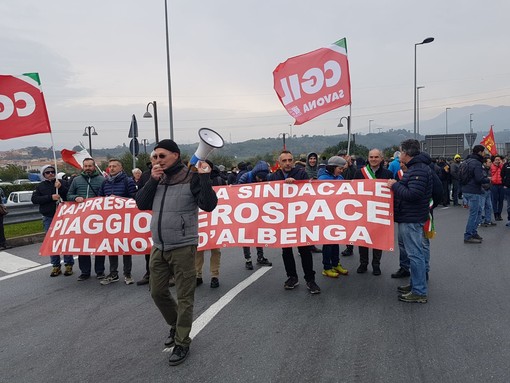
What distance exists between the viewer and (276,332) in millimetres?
4254

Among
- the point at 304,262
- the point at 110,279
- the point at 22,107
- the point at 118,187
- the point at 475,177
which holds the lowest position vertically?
the point at 110,279

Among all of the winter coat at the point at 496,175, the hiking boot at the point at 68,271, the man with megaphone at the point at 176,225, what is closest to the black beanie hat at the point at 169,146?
the man with megaphone at the point at 176,225

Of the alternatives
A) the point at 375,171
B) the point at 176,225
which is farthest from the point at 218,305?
the point at 375,171

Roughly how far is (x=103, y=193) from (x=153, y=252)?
3.33 m

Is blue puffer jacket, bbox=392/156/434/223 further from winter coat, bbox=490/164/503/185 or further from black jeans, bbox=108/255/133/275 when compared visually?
winter coat, bbox=490/164/503/185

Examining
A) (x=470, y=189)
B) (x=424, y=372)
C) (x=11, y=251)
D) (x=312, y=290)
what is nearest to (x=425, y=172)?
(x=312, y=290)

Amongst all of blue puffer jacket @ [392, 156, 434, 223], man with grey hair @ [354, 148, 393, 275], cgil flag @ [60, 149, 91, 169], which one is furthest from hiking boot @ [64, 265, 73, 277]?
blue puffer jacket @ [392, 156, 434, 223]

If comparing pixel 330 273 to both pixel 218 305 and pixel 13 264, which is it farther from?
pixel 13 264

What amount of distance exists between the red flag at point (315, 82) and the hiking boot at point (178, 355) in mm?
4781

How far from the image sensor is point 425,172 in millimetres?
4977

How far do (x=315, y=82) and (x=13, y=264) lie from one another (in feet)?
22.4

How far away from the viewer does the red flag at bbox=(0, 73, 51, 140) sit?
6.97 meters

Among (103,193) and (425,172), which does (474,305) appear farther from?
(103,193)

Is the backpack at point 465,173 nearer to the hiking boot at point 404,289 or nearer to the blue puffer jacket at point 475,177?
the blue puffer jacket at point 475,177
